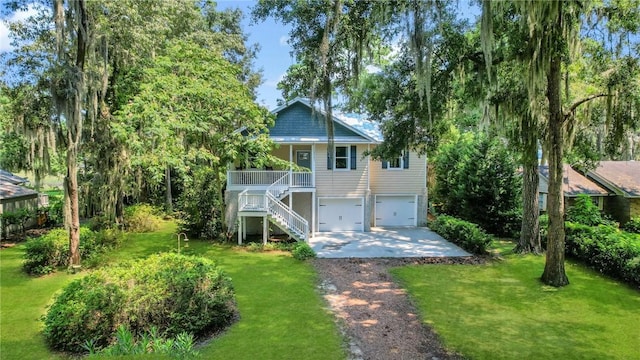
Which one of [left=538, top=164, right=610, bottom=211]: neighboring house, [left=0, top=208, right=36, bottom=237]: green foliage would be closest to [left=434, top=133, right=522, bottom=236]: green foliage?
[left=538, top=164, right=610, bottom=211]: neighboring house

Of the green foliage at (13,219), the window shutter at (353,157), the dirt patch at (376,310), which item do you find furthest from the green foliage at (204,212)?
the green foliage at (13,219)

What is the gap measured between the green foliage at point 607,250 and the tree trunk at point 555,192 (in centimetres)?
187

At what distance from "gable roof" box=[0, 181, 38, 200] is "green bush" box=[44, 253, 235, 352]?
14.3 m

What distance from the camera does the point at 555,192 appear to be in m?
10.2

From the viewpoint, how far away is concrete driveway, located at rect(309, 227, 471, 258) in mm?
13781

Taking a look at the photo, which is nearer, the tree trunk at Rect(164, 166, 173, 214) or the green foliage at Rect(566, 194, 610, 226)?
the green foliage at Rect(566, 194, 610, 226)

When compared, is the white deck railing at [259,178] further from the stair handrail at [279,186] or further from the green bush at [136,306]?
the green bush at [136,306]

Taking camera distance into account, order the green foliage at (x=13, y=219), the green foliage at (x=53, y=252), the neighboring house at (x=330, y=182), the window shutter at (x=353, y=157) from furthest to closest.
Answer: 1. the window shutter at (x=353, y=157)
2. the neighboring house at (x=330, y=182)
3. the green foliage at (x=13, y=219)
4. the green foliage at (x=53, y=252)

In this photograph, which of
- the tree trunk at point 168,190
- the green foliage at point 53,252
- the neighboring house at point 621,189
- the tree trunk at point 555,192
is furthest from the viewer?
the tree trunk at point 168,190

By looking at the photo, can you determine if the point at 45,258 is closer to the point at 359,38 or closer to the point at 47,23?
the point at 47,23

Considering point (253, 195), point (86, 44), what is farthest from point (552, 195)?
point (86, 44)

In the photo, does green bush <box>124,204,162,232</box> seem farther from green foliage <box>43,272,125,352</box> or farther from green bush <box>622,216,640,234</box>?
green bush <box>622,216,640,234</box>

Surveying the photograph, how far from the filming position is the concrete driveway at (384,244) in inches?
543

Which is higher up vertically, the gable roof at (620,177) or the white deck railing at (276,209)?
the gable roof at (620,177)
